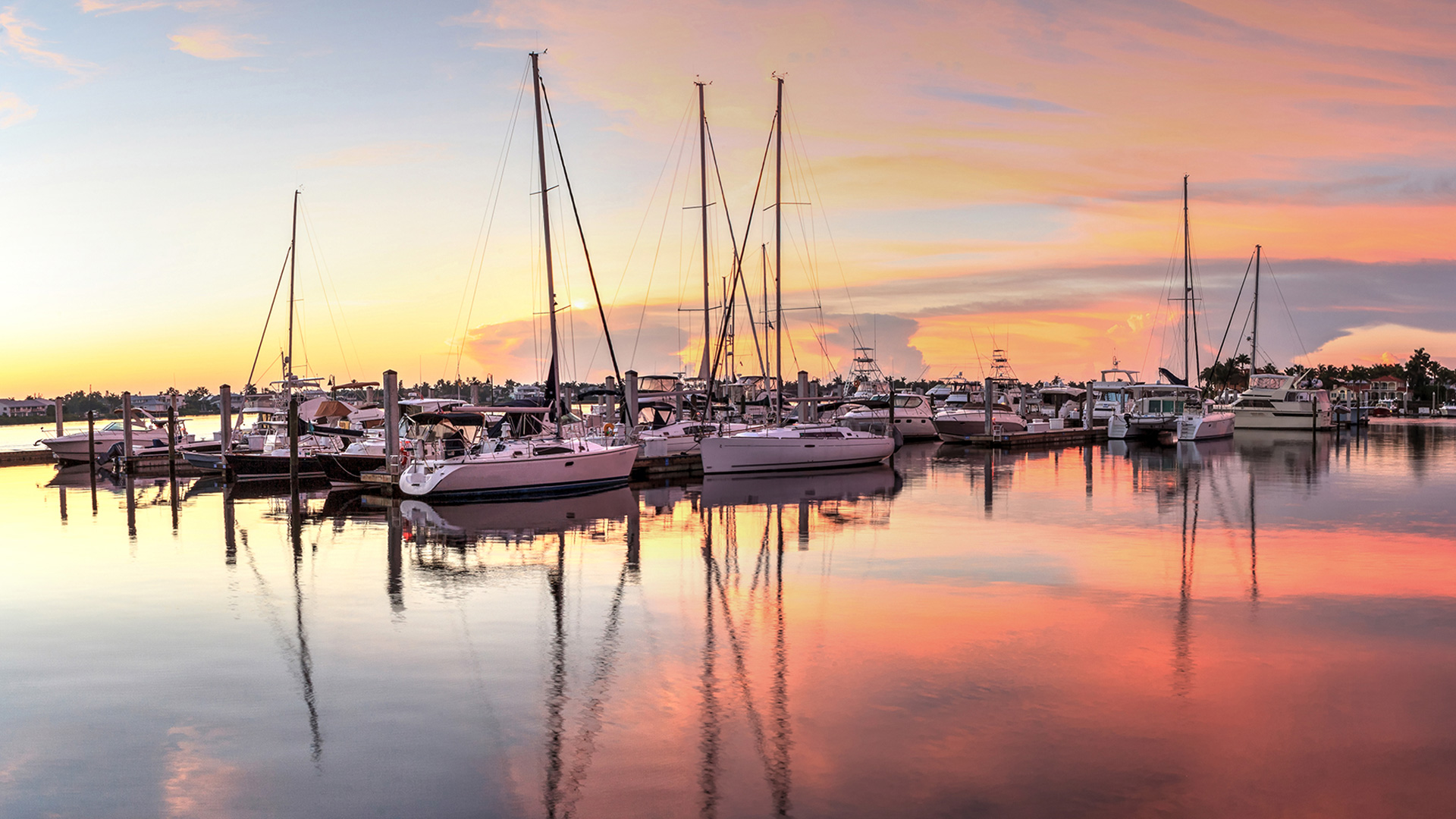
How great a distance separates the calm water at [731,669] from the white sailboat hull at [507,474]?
11.5 feet

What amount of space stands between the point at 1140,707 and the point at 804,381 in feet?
121

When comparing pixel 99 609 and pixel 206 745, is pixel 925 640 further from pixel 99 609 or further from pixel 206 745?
pixel 99 609

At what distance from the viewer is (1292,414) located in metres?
68.2

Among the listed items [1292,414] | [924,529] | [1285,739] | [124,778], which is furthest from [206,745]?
[1292,414]

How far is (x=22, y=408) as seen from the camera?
167 m

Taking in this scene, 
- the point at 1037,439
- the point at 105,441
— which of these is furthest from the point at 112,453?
the point at 1037,439

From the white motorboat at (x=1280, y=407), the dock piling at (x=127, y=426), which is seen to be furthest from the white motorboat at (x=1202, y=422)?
the dock piling at (x=127, y=426)

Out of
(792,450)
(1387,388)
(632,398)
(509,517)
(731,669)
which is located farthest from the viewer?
(1387,388)

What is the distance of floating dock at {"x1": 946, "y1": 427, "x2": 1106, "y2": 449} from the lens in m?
51.8

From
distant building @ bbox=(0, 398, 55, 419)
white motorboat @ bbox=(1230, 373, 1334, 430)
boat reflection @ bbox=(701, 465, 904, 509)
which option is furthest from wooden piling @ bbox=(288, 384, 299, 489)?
distant building @ bbox=(0, 398, 55, 419)

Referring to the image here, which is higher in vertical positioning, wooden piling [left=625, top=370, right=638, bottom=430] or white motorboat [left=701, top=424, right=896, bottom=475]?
wooden piling [left=625, top=370, right=638, bottom=430]

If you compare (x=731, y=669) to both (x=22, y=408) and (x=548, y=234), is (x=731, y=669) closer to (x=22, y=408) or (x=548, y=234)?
(x=548, y=234)

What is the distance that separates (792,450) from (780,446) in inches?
25.0

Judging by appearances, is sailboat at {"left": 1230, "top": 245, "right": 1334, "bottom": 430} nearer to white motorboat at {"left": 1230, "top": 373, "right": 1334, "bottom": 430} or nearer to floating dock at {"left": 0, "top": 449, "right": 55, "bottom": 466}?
white motorboat at {"left": 1230, "top": 373, "right": 1334, "bottom": 430}
